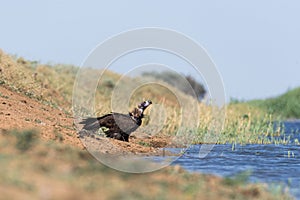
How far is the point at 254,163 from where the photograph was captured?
45.2 feet

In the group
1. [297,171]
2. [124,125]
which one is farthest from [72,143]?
[297,171]

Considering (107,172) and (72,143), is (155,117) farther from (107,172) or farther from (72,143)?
(107,172)

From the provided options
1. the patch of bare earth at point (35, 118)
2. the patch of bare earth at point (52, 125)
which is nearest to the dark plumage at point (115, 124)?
the patch of bare earth at point (52, 125)

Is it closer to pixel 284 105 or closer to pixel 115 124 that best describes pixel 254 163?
pixel 115 124

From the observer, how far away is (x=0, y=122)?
12414 mm

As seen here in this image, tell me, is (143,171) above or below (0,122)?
below

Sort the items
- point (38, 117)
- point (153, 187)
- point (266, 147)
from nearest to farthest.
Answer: point (153, 187) → point (38, 117) → point (266, 147)

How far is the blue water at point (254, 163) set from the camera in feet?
37.4

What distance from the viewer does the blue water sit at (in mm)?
11391

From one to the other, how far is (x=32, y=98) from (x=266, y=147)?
7004 mm

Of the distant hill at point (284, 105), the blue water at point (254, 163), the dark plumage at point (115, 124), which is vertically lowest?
the blue water at point (254, 163)

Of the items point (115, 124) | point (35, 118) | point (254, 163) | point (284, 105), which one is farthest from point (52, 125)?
point (284, 105)

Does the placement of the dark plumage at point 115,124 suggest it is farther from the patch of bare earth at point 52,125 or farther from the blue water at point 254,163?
the blue water at point 254,163

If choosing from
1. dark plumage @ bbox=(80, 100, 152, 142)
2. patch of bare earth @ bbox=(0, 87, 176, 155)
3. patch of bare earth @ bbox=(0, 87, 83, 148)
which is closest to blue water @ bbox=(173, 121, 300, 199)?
patch of bare earth @ bbox=(0, 87, 176, 155)
